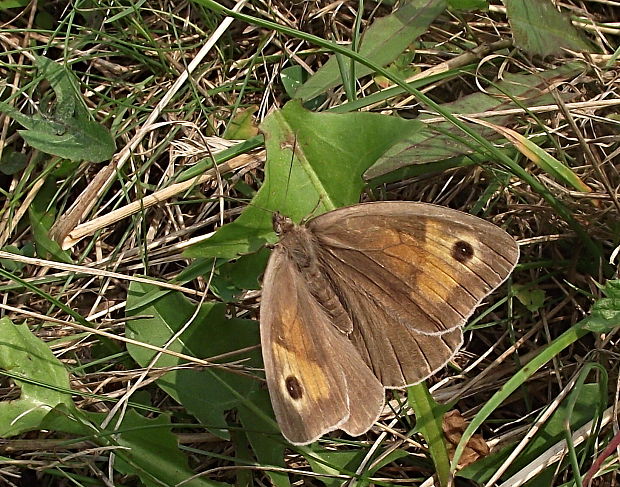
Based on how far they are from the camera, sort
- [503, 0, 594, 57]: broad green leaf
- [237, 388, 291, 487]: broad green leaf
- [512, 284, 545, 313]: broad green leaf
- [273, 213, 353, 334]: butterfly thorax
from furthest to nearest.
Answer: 1. [503, 0, 594, 57]: broad green leaf
2. [512, 284, 545, 313]: broad green leaf
3. [237, 388, 291, 487]: broad green leaf
4. [273, 213, 353, 334]: butterfly thorax

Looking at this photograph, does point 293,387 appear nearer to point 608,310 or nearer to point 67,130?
point 608,310

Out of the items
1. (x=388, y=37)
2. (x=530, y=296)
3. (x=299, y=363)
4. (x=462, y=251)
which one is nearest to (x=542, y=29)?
(x=388, y=37)

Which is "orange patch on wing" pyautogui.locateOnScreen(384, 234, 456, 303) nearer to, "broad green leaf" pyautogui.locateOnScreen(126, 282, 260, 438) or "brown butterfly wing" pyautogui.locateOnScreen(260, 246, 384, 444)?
"brown butterfly wing" pyautogui.locateOnScreen(260, 246, 384, 444)

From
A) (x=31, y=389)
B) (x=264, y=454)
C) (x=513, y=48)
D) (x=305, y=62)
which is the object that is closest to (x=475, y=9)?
(x=513, y=48)

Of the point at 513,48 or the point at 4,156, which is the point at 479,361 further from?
the point at 4,156

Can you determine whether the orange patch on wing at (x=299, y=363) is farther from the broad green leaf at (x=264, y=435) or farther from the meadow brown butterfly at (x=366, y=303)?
the broad green leaf at (x=264, y=435)

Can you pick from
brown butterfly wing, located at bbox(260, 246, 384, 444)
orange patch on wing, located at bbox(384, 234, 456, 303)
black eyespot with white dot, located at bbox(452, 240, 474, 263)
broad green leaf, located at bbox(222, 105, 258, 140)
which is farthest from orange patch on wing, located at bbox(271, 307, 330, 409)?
broad green leaf, located at bbox(222, 105, 258, 140)

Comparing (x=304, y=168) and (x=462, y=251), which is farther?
(x=304, y=168)
